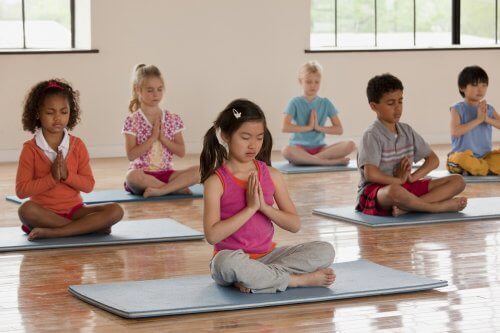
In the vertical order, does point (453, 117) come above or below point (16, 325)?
above

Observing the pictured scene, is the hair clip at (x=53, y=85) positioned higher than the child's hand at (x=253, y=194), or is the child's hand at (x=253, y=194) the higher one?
the hair clip at (x=53, y=85)

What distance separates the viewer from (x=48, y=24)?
833 cm

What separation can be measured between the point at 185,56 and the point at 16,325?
5.44 m

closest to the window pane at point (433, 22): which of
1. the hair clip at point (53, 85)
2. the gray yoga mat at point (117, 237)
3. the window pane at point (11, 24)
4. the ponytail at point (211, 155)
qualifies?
the window pane at point (11, 24)

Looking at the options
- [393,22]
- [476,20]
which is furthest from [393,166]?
[476,20]

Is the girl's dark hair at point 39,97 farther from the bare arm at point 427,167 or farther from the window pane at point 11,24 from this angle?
the window pane at point 11,24

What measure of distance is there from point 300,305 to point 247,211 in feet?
1.31

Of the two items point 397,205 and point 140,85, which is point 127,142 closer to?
point 140,85

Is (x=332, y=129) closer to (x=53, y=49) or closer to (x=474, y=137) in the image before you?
(x=474, y=137)

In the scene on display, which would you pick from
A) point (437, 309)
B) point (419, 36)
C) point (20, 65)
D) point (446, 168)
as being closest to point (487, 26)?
point (419, 36)

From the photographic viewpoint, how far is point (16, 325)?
3289mm

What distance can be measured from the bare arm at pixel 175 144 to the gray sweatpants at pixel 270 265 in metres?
2.52

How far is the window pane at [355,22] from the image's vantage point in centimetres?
927

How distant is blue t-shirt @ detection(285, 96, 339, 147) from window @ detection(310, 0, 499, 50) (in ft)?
5.23
